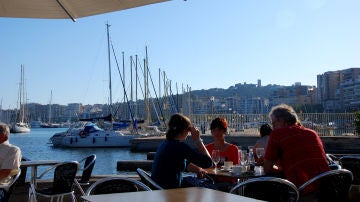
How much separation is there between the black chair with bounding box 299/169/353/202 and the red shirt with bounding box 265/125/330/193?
0.36 ft

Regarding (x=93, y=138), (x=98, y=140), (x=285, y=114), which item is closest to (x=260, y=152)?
(x=285, y=114)

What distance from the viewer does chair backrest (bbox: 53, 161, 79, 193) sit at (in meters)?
4.83

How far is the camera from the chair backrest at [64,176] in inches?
190

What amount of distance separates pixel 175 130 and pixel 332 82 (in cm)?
9830

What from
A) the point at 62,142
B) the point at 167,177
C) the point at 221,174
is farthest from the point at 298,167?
the point at 62,142

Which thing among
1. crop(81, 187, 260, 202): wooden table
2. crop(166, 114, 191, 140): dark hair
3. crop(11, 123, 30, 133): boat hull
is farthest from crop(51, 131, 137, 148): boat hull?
crop(11, 123, 30, 133): boat hull

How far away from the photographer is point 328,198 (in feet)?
12.2

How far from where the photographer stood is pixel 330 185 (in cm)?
368

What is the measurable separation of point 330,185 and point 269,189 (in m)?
0.62

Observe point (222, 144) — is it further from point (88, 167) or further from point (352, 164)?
point (88, 167)

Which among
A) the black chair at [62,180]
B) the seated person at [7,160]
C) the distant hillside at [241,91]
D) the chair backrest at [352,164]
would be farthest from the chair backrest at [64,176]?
the distant hillside at [241,91]

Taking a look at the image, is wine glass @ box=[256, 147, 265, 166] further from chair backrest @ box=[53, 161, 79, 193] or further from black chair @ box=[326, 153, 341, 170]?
chair backrest @ box=[53, 161, 79, 193]

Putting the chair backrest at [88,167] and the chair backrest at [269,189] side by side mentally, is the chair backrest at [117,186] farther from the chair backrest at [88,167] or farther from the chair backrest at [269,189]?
the chair backrest at [88,167]

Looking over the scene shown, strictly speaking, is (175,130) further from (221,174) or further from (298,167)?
(298,167)
